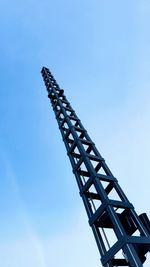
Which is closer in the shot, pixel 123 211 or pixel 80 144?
pixel 123 211

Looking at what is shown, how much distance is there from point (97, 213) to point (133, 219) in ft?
2.41

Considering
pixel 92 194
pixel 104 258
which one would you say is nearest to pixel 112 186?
pixel 92 194

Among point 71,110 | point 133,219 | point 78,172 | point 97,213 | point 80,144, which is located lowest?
point 133,219

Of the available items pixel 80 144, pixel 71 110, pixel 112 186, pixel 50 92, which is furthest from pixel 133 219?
pixel 50 92

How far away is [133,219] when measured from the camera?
16.5ft

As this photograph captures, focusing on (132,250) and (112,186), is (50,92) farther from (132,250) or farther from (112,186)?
(132,250)

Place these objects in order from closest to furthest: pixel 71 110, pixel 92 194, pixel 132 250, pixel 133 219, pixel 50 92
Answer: pixel 132 250
pixel 133 219
pixel 92 194
pixel 71 110
pixel 50 92

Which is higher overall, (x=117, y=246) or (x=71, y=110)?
(x=71, y=110)

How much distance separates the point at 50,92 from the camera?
12.6m

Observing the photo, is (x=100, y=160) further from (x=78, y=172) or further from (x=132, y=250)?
(x=132, y=250)

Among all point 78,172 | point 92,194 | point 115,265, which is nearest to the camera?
point 115,265

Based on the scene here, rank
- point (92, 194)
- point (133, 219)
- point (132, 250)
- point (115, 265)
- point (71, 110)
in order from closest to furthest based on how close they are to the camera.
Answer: point (132, 250)
point (115, 265)
point (133, 219)
point (92, 194)
point (71, 110)

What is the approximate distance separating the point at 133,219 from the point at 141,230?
0.26 metres

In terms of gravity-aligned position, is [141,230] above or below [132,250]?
above
